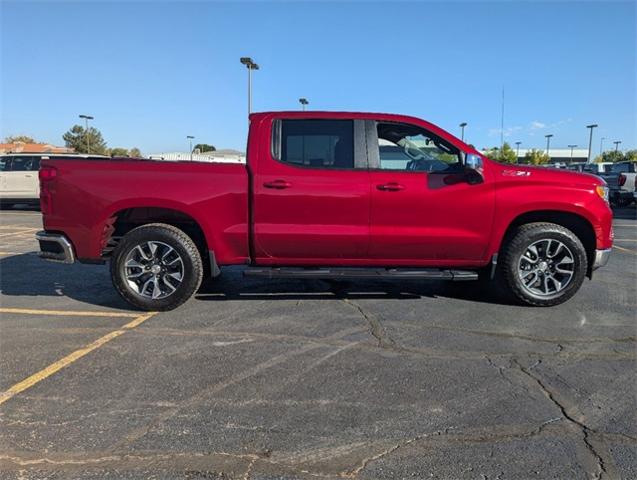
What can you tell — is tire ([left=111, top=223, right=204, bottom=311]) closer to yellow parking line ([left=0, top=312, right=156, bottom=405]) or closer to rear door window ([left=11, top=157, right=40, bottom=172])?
yellow parking line ([left=0, top=312, right=156, bottom=405])

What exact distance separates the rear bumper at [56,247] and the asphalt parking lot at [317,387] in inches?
22.9

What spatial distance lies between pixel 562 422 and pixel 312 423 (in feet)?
4.97

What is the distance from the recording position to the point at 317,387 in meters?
3.55

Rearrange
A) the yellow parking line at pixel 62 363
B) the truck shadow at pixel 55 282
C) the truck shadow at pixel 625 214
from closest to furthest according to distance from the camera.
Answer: the yellow parking line at pixel 62 363, the truck shadow at pixel 55 282, the truck shadow at pixel 625 214

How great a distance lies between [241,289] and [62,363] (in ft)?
8.45

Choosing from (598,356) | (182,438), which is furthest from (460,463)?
(598,356)

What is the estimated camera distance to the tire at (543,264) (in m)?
5.32

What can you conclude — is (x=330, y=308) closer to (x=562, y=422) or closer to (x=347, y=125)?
(x=347, y=125)

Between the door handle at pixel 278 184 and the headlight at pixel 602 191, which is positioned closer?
the door handle at pixel 278 184

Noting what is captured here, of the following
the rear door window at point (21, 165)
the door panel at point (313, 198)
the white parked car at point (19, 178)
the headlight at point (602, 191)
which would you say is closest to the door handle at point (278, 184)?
the door panel at point (313, 198)

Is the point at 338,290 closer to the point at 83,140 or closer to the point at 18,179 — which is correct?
the point at 18,179

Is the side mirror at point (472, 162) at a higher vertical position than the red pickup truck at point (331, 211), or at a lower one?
higher

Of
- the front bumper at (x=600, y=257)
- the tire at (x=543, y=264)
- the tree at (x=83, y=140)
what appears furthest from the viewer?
the tree at (x=83, y=140)

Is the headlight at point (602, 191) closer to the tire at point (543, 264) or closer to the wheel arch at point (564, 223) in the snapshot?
the wheel arch at point (564, 223)
